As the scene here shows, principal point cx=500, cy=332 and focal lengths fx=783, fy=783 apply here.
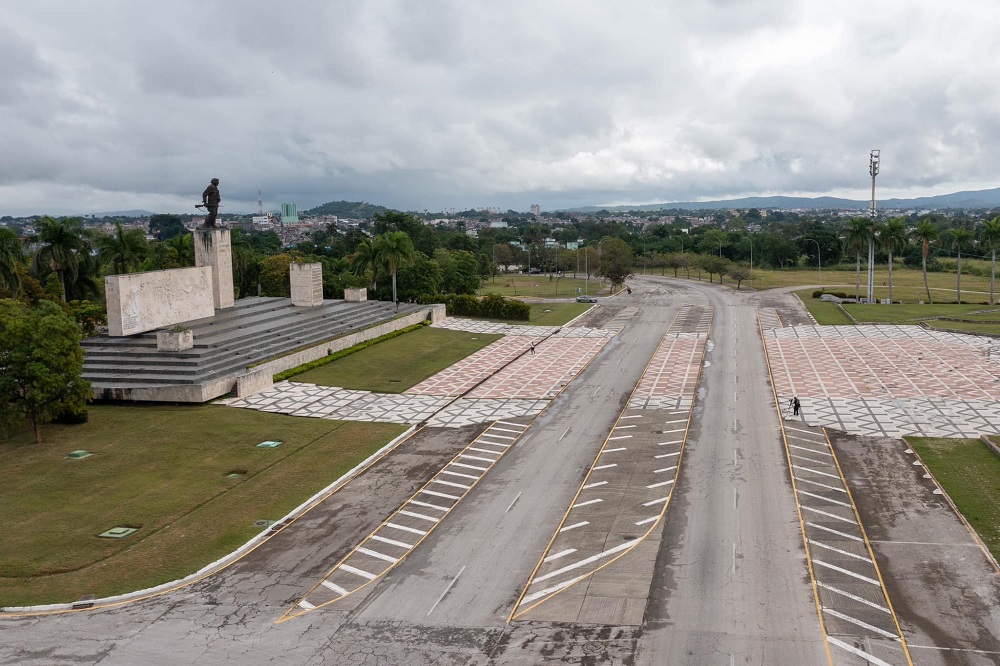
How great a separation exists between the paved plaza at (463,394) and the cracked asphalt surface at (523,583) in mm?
6470

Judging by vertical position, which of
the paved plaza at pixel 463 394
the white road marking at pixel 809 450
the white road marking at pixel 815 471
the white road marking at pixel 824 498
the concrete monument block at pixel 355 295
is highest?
the concrete monument block at pixel 355 295

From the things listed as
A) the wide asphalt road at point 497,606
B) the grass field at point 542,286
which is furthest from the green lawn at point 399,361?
the grass field at point 542,286

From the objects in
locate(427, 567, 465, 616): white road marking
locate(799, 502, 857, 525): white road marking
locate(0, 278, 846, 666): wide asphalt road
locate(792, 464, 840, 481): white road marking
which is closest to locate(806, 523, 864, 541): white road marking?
locate(0, 278, 846, 666): wide asphalt road

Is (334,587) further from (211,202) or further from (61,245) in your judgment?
(61,245)

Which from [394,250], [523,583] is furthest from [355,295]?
[523,583]

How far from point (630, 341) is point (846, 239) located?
33641mm

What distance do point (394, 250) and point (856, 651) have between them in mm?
53292

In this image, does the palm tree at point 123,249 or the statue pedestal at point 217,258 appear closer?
the statue pedestal at point 217,258

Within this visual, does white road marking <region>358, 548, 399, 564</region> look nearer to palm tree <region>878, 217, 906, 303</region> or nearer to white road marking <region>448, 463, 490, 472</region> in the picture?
white road marking <region>448, 463, 490, 472</region>

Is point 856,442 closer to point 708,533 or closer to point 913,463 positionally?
point 913,463

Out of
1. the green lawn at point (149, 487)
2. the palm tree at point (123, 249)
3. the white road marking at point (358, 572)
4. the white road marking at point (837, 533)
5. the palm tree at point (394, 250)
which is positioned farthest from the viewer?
the palm tree at point (394, 250)

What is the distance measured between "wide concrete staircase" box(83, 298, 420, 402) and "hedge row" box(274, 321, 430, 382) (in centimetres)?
123

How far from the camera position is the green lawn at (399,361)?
4106 cm

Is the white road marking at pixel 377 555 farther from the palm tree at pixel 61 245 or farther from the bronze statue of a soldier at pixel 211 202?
the palm tree at pixel 61 245
